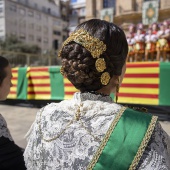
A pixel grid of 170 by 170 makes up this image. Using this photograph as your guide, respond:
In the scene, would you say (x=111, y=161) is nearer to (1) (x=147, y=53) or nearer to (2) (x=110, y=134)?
(2) (x=110, y=134)

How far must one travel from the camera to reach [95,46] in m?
1.06

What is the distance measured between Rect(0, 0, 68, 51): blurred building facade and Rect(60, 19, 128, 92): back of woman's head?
5297 centimetres

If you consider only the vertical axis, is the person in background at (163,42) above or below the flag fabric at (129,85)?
above

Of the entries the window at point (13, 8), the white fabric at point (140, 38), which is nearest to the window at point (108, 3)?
the white fabric at point (140, 38)

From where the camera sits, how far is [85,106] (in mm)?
1110

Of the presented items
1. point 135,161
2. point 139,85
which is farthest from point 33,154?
point 139,85

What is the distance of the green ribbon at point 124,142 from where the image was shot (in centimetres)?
96

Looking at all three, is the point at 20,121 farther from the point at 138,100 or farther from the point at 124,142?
the point at 124,142

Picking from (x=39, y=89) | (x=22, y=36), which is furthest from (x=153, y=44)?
(x=22, y=36)

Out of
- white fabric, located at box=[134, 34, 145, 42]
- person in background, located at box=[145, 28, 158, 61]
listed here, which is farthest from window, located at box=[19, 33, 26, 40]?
person in background, located at box=[145, 28, 158, 61]

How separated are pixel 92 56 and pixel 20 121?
4.95m

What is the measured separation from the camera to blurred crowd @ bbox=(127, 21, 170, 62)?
11258mm

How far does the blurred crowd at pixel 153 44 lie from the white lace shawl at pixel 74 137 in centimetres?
1067

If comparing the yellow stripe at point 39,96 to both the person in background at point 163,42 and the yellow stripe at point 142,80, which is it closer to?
the yellow stripe at point 142,80
